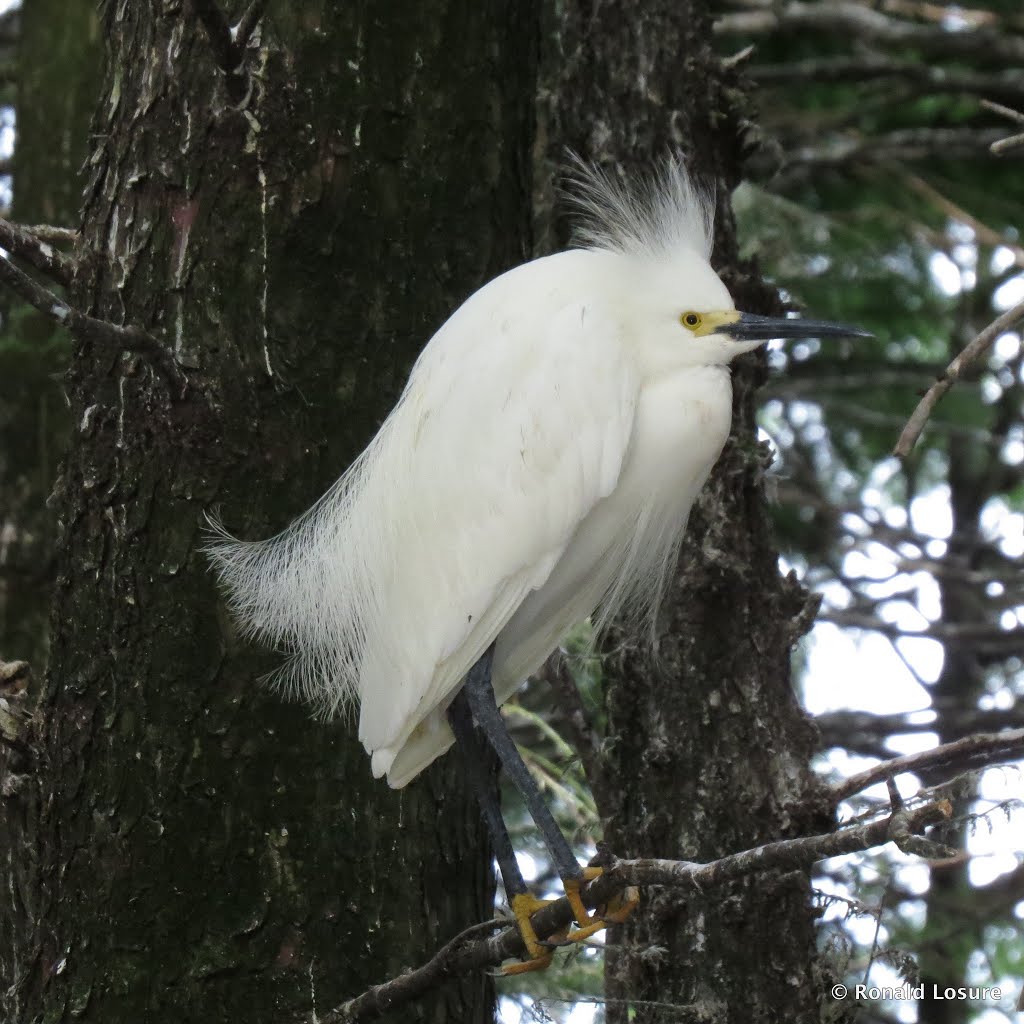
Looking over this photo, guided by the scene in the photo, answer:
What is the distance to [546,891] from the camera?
405 cm

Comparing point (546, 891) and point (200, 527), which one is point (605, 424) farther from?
point (546, 891)

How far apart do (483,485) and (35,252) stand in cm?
77

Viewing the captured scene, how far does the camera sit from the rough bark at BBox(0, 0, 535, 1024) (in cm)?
206

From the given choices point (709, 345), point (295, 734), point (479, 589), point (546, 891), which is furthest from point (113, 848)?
point (546, 891)

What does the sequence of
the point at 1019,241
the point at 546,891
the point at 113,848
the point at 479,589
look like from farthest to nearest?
1. the point at 1019,241
2. the point at 546,891
3. the point at 479,589
4. the point at 113,848

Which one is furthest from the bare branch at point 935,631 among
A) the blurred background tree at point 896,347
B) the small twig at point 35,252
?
the small twig at point 35,252

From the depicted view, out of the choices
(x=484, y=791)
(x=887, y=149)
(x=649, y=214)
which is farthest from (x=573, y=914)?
(x=887, y=149)

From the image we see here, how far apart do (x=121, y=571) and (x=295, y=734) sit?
14.4 inches

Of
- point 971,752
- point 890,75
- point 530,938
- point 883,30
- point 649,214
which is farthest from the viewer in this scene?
point 890,75

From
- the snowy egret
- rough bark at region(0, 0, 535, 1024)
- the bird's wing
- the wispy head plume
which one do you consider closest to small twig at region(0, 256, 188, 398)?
rough bark at region(0, 0, 535, 1024)

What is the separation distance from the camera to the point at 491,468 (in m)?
2.22

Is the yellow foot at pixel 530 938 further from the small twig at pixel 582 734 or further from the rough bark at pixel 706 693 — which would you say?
the small twig at pixel 582 734

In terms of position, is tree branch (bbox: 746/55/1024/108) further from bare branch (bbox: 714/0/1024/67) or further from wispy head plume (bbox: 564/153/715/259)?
wispy head plume (bbox: 564/153/715/259)

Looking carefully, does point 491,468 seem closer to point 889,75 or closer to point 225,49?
point 225,49
